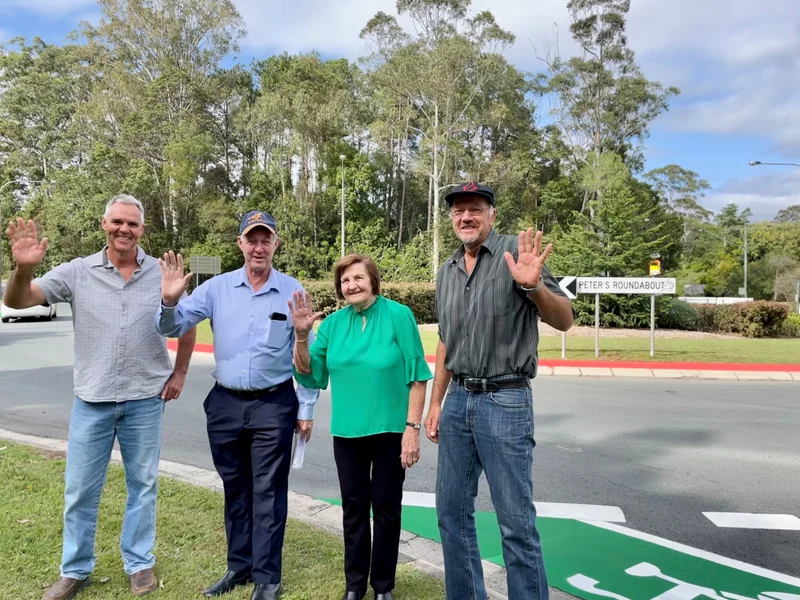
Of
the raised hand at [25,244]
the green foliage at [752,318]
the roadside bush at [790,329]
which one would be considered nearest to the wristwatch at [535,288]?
the raised hand at [25,244]

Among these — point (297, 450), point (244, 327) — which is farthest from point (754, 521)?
point (244, 327)

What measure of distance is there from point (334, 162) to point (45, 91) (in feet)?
91.9

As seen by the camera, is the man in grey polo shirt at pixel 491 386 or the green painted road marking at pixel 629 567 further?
the green painted road marking at pixel 629 567

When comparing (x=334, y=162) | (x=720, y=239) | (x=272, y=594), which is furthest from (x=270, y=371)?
(x=720, y=239)

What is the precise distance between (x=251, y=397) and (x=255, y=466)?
366 millimetres

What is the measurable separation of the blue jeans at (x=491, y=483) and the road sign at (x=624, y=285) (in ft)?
37.9

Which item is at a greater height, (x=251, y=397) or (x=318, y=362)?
(x=318, y=362)

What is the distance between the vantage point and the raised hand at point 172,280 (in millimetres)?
3020

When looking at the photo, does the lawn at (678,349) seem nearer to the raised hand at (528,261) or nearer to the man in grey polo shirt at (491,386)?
the man in grey polo shirt at (491,386)

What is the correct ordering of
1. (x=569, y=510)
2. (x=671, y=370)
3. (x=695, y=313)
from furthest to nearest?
(x=695, y=313) → (x=671, y=370) → (x=569, y=510)

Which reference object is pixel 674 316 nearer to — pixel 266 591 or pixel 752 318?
pixel 752 318

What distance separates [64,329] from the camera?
69.6ft

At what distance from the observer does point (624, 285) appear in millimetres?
13844

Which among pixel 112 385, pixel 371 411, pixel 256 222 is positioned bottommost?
pixel 371 411
